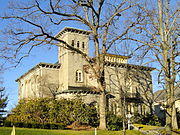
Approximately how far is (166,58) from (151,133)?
20.8 feet

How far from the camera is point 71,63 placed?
33969 mm

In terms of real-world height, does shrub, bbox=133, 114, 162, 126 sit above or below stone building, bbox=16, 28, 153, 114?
below

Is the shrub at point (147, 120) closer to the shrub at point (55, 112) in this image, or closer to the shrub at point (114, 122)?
the shrub at point (114, 122)

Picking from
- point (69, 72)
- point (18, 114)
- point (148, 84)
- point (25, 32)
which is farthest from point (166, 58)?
point (148, 84)

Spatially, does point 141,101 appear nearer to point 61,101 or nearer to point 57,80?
point 57,80

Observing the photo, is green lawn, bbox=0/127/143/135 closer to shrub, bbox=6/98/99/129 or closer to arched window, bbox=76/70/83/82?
shrub, bbox=6/98/99/129

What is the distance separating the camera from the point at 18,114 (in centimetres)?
2284

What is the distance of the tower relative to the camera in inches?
1313

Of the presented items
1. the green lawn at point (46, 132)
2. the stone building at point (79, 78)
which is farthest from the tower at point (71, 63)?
the green lawn at point (46, 132)

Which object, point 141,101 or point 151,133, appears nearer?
point 151,133

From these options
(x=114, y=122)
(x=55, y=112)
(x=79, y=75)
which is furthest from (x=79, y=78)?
(x=114, y=122)

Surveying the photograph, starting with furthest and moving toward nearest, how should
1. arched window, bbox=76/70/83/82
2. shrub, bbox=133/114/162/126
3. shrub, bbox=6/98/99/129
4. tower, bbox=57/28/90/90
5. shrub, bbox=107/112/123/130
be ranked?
arched window, bbox=76/70/83/82
tower, bbox=57/28/90/90
shrub, bbox=133/114/162/126
shrub, bbox=6/98/99/129
shrub, bbox=107/112/123/130

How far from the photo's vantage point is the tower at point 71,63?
3334cm

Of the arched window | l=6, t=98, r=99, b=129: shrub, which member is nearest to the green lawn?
l=6, t=98, r=99, b=129: shrub
